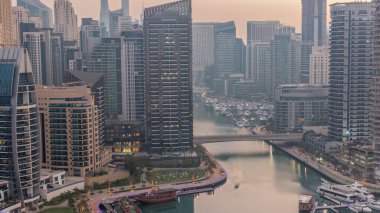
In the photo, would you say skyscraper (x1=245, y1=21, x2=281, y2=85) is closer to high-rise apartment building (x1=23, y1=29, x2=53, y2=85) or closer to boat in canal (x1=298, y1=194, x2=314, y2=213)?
high-rise apartment building (x1=23, y1=29, x2=53, y2=85)

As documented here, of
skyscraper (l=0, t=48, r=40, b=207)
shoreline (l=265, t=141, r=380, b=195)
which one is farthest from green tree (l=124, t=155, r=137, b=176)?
shoreline (l=265, t=141, r=380, b=195)

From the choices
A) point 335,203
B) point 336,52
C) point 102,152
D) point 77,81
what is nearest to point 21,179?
point 102,152

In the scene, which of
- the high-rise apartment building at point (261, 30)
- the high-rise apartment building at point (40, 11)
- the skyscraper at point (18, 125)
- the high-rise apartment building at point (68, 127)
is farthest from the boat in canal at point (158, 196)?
the high-rise apartment building at point (261, 30)

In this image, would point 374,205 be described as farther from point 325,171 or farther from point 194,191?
point 194,191

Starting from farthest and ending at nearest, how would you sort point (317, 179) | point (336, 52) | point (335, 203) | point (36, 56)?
point (36, 56), point (336, 52), point (317, 179), point (335, 203)

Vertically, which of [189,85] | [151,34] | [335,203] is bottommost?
[335,203]

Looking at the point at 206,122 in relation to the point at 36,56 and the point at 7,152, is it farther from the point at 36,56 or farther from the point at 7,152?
the point at 7,152

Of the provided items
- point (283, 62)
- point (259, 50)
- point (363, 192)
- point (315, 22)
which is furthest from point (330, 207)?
point (315, 22)
